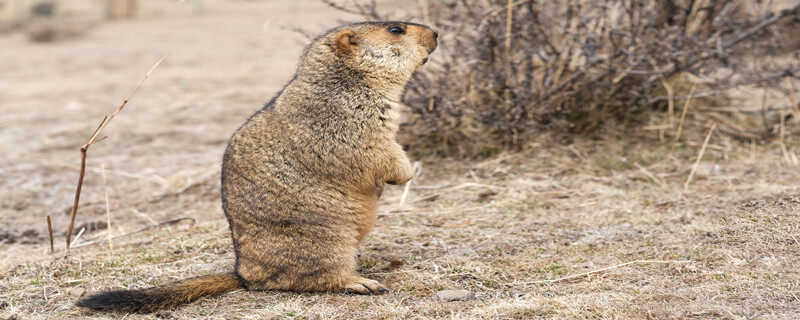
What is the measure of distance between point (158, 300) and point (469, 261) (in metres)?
1.60

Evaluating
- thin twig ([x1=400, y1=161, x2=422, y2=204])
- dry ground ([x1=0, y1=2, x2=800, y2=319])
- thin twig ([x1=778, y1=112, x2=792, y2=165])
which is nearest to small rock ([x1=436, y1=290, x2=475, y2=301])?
dry ground ([x1=0, y1=2, x2=800, y2=319])

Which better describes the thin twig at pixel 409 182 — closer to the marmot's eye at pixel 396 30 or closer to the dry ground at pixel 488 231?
the dry ground at pixel 488 231

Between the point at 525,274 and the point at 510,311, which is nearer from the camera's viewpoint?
the point at 510,311

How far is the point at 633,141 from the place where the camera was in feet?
19.4

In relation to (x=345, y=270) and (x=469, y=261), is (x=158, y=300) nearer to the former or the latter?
(x=345, y=270)

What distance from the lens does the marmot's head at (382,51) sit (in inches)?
143

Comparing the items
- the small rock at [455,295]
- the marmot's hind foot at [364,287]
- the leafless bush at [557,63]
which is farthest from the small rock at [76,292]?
the leafless bush at [557,63]

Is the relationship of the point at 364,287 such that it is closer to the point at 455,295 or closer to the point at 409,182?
the point at 455,295

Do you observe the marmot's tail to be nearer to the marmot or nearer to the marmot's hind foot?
the marmot

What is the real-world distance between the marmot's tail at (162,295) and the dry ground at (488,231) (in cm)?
6

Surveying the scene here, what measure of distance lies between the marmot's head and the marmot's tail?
1.17 m

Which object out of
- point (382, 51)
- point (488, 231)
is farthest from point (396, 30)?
point (488, 231)

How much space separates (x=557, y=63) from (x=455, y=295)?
9.55 ft

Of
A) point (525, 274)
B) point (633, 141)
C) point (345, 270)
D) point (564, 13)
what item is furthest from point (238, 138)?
point (633, 141)
